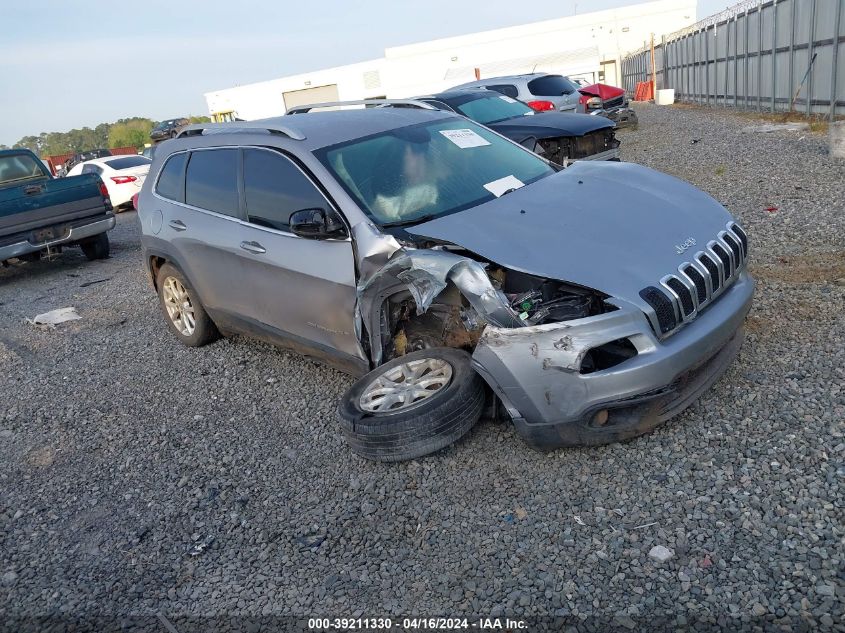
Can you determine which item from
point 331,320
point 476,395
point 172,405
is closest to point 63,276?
point 172,405

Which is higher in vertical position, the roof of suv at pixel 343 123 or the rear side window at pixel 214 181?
the roof of suv at pixel 343 123

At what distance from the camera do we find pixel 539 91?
14.1 metres

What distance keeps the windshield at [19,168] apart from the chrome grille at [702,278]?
10.3 metres

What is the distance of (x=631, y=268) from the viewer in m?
3.32

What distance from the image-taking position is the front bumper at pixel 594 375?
3.13m

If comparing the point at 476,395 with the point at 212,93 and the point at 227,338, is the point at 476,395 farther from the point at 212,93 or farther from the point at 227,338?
the point at 212,93

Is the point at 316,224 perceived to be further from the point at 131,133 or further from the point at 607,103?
the point at 131,133

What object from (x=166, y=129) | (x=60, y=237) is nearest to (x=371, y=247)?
(x=60, y=237)

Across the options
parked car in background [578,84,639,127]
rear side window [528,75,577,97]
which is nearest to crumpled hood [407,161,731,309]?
rear side window [528,75,577,97]

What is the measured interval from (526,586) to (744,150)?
38.0 ft

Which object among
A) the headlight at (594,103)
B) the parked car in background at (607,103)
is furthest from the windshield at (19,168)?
the headlight at (594,103)

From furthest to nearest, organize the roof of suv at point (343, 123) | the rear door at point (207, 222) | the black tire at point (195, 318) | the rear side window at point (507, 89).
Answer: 1. the rear side window at point (507, 89)
2. the black tire at point (195, 318)
3. the rear door at point (207, 222)
4. the roof of suv at point (343, 123)

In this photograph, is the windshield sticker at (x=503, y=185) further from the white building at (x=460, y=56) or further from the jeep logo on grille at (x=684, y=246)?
the white building at (x=460, y=56)

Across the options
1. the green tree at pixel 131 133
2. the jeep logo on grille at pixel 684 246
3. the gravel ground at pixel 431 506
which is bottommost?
the green tree at pixel 131 133
